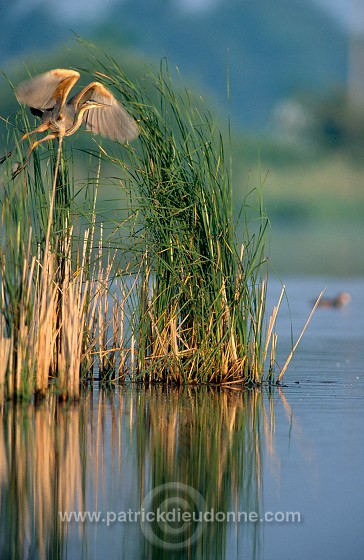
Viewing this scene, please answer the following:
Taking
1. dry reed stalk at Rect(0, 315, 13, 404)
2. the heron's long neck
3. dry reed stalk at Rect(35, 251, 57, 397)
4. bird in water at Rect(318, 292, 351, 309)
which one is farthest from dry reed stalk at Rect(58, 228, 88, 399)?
bird in water at Rect(318, 292, 351, 309)

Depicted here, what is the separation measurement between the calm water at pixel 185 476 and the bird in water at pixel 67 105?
1.45m

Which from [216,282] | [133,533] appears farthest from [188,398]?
[133,533]

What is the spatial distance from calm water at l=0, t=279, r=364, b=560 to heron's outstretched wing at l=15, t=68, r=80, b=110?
5.39 ft

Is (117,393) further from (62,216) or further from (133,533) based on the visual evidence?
(133,533)

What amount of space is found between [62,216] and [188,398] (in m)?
1.21

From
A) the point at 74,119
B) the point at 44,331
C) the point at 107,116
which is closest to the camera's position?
the point at 44,331

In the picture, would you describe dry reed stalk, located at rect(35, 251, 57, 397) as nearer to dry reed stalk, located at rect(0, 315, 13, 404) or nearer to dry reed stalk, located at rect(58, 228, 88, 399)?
dry reed stalk, located at rect(58, 228, 88, 399)

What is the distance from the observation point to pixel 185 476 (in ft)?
12.5

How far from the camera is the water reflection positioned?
3.15 meters

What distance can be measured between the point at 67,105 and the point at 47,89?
0.15 m

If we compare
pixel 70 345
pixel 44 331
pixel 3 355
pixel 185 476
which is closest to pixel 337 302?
pixel 70 345

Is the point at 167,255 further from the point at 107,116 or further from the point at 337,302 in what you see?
A: the point at 337,302

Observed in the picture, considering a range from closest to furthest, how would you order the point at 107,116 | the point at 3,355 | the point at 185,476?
the point at 185,476 < the point at 3,355 < the point at 107,116

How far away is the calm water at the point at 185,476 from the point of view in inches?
125
